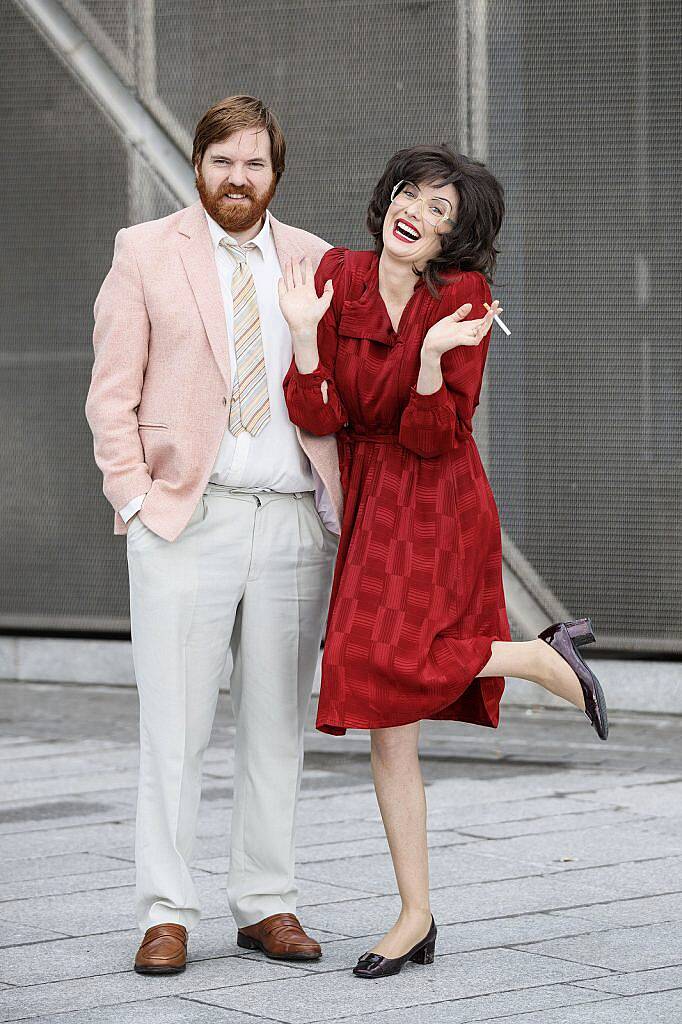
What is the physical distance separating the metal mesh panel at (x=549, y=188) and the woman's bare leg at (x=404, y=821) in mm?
4377

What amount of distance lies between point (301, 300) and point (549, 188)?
15.5 feet

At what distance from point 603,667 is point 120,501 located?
462 cm

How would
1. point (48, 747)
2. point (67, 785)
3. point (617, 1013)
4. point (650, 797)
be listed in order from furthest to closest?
1. point (48, 747)
2. point (67, 785)
3. point (650, 797)
4. point (617, 1013)

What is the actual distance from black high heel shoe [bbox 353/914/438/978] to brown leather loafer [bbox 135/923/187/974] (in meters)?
0.44

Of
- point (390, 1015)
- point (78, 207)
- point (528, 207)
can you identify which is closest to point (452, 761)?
point (528, 207)

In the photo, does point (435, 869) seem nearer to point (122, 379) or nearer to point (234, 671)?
point (234, 671)

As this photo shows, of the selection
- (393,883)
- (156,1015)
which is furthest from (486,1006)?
(393,883)

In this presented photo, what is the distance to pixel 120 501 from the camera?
14.2 feet

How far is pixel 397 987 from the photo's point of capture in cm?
409

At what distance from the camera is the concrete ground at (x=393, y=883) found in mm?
3977

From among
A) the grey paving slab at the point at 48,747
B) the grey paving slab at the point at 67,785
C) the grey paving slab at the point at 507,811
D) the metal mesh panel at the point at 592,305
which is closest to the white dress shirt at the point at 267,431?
the grey paving slab at the point at 507,811

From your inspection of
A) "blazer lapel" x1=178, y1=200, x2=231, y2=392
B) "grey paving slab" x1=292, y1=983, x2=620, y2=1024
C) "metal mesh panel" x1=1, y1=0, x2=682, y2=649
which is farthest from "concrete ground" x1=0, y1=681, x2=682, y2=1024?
"blazer lapel" x1=178, y1=200, x2=231, y2=392

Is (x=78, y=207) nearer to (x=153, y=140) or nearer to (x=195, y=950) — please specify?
(x=153, y=140)

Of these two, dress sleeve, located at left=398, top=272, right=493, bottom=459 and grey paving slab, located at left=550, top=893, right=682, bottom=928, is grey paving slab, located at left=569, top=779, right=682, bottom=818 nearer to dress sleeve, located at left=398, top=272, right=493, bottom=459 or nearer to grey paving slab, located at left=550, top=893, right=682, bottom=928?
grey paving slab, located at left=550, top=893, right=682, bottom=928
